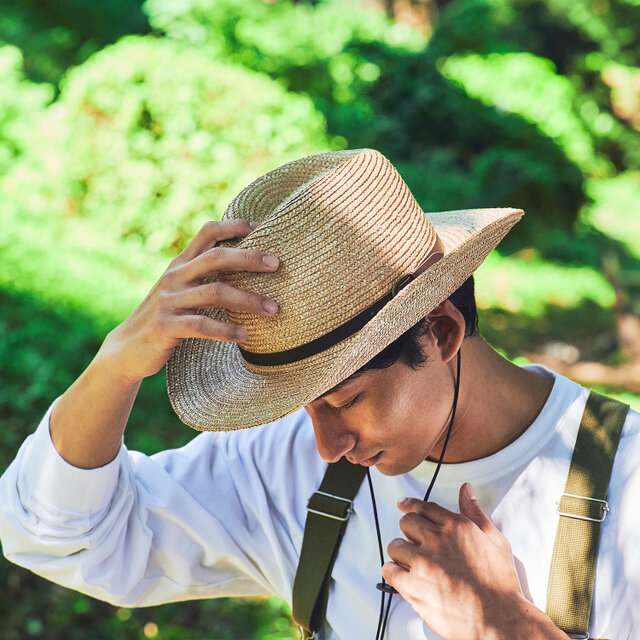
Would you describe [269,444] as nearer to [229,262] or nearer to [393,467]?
[393,467]

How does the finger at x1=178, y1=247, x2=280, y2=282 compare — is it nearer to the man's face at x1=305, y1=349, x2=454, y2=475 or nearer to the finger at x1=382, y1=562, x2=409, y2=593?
the man's face at x1=305, y1=349, x2=454, y2=475

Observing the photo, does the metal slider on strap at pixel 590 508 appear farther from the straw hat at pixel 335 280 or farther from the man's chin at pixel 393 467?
the straw hat at pixel 335 280

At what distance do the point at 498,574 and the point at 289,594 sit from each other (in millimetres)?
683

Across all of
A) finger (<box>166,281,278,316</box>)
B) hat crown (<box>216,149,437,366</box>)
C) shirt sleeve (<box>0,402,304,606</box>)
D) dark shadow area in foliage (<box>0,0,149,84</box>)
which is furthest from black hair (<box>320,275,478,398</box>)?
dark shadow area in foliage (<box>0,0,149,84</box>)

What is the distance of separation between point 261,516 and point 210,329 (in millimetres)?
651

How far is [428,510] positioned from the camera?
65.2 inches

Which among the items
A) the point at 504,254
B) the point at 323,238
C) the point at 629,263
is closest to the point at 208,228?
the point at 323,238

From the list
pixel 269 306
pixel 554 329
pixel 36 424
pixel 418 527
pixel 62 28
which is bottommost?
pixel 554 329

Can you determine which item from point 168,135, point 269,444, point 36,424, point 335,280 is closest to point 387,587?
point 269,444

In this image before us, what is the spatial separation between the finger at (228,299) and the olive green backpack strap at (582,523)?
712mm

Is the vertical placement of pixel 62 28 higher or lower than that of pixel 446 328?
higher

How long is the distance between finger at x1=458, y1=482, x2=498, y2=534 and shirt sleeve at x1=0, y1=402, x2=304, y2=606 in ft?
1.57

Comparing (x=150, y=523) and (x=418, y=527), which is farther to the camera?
(x=150, y=523)

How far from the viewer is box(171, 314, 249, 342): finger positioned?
1.55 metres
